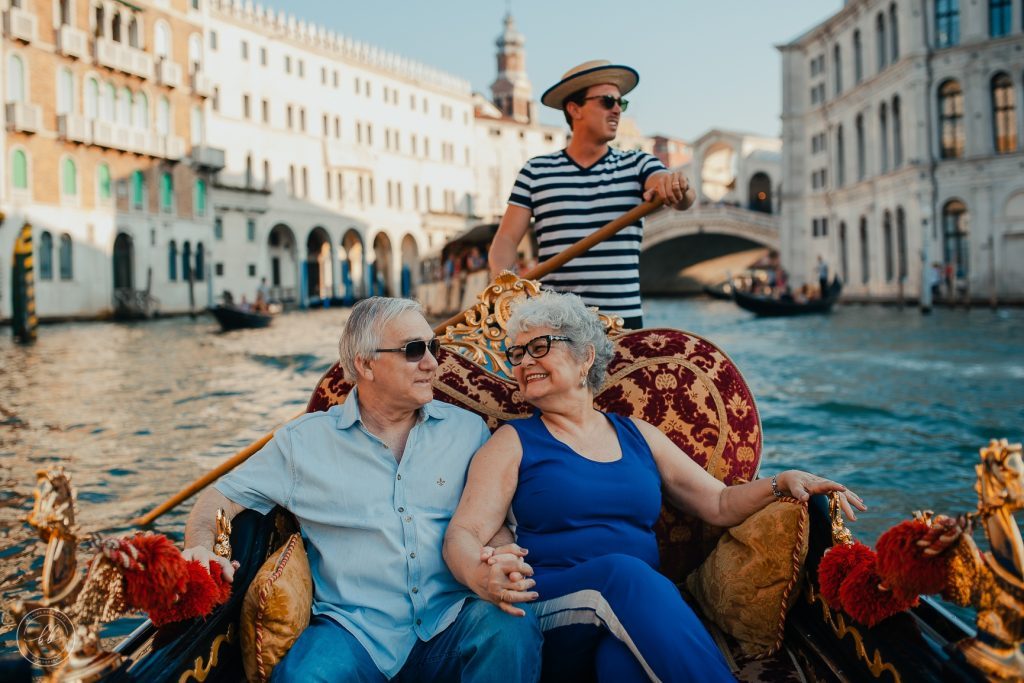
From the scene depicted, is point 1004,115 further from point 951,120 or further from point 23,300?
point 23,300

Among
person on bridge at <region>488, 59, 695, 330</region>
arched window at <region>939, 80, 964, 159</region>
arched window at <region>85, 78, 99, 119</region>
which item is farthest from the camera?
arched window at <region>85, 78, 99, 119</region>

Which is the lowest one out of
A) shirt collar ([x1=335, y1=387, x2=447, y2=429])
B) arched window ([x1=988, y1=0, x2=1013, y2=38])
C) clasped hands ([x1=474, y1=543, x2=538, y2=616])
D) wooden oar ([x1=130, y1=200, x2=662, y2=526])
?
clasped hands ([x1=474, y1=543, x2=538, y2=616])

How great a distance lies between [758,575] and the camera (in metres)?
1.29

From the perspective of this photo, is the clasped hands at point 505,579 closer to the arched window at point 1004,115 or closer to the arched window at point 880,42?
the arched window at point 1004,115

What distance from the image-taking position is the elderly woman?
44.2 inches

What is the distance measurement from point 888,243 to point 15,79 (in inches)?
664

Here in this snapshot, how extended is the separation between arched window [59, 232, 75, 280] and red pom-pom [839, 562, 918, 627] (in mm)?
17367

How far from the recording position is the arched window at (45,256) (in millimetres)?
15836

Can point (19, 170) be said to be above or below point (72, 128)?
below

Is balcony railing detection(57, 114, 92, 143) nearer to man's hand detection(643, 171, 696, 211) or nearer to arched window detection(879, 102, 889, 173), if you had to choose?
arched window detection(879, 102, 889, 173)

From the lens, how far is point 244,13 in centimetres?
2312

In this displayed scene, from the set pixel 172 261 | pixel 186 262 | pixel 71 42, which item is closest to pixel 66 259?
pixel 172 261

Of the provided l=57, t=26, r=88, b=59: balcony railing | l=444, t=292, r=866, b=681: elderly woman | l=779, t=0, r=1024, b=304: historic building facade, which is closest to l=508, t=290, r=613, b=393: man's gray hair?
l=444, t=292, r=866, b=681: elderly woman

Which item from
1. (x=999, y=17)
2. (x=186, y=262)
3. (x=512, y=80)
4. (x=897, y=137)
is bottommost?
(x=186, y=262)
